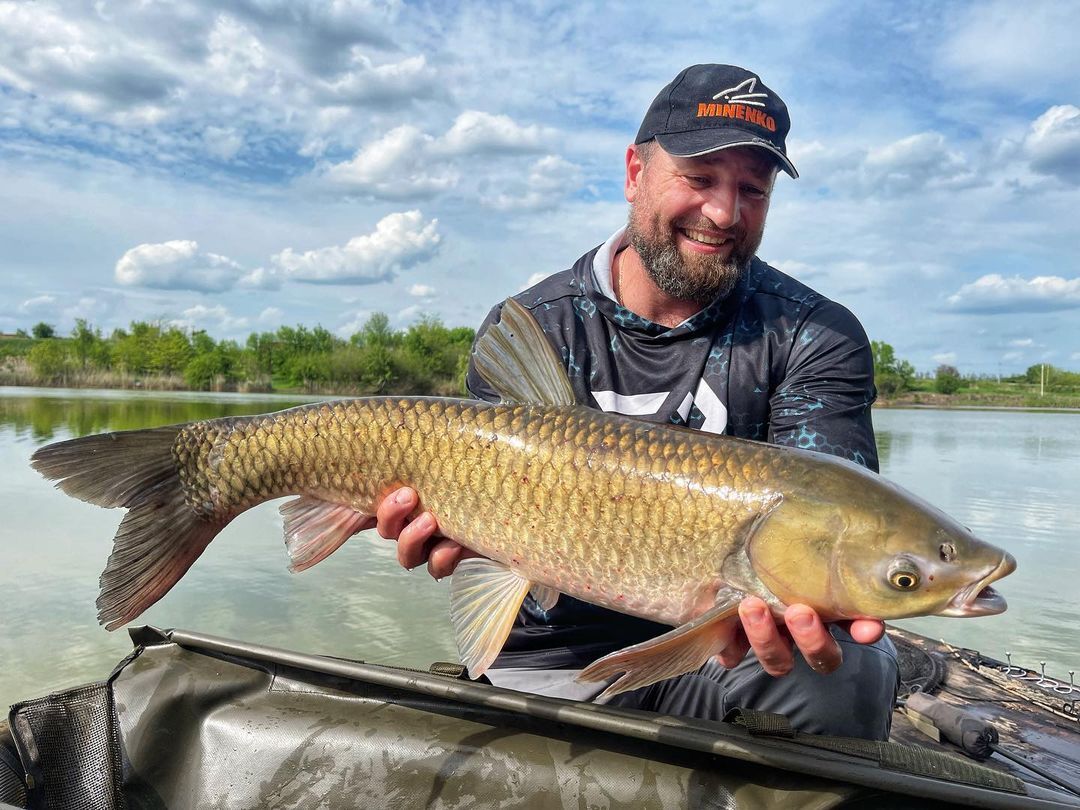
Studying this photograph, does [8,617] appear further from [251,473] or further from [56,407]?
[56,407]

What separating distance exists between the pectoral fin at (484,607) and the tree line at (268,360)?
35044mm

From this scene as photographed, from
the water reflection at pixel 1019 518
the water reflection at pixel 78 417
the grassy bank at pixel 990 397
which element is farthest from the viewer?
the grassy bank at pixel 990 397

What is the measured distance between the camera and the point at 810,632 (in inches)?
52.8

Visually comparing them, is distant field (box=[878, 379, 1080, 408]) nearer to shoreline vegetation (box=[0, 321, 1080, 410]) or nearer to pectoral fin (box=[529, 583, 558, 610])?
shoreline vegetation (box=[0, 321, 1080, 410])

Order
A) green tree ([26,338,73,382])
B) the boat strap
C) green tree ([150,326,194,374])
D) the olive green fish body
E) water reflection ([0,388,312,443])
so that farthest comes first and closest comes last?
green tree ([150,326,194,374])
green tree ([26,338,73,382])
water reflection ([0,388,312,443])
the olive green fish body
the boat strap

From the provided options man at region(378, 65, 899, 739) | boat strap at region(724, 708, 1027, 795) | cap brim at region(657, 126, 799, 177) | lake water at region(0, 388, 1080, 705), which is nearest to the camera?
boat strap at region(724, 708, 1027, 795)

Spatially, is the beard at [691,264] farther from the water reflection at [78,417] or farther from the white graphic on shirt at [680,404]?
the water reflection at [78,417]

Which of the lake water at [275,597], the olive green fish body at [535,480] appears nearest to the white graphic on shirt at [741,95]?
the olive green fish body at [535,480]

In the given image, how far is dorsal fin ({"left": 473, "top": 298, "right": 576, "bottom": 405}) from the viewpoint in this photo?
65.9 inches

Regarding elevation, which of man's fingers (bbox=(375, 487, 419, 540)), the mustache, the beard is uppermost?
the mustache

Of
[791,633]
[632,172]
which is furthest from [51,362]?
[791,633]

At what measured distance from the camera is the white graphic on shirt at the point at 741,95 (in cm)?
216

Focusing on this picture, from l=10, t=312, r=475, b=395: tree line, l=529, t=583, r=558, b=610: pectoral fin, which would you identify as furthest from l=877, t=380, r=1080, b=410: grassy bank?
l=529, t=583, r=558, b=610: pectoral fin

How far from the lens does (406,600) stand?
4.91 metres
